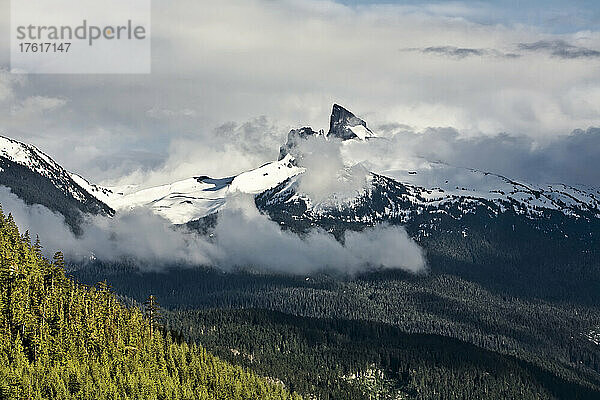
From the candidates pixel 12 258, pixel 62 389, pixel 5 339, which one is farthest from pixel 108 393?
pixel 12 258

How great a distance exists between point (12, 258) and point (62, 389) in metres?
36.0

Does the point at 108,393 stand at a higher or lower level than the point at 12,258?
lower

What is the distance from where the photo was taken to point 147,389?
19962cm

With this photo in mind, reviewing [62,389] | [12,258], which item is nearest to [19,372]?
[62,389]

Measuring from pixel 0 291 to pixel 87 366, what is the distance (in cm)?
2546

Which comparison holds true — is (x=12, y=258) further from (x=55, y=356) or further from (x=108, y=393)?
(x=108, y=393)

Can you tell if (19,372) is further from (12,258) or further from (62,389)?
(12,258)

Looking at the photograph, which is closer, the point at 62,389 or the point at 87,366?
the point at 62,389

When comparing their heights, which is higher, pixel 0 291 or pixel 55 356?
pixel 0 291

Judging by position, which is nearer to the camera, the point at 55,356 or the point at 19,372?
the point at 19,372

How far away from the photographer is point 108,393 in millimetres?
188375

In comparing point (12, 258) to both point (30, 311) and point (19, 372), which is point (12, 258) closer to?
point (30, 311)

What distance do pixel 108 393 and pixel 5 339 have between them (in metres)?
24.6

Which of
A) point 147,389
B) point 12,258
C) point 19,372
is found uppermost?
point 12,258
